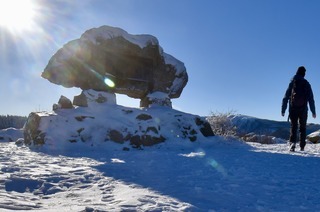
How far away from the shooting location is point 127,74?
563 inches

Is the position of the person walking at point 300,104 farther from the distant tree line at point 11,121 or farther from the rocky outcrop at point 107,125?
the distant tree line at point 11,121

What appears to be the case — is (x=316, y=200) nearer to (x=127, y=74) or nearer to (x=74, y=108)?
(x=74, y=108)

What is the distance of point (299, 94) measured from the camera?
27.8 ft

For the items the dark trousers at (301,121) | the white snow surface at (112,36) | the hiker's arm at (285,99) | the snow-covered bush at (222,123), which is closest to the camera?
the dark trousers at (301,121)

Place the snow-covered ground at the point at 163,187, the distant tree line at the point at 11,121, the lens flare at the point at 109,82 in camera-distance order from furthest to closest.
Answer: the distant tree line at the point at 11,121 < the lens flare at the point at 109,82 < the snow-covered ground at the point at 163,187

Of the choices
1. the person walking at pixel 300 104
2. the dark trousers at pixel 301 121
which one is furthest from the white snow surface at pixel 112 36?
the dark trousers at pixel 301 121

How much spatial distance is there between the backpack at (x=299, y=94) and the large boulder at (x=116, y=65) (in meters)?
6.00

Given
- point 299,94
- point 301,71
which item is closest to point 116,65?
point 301,71

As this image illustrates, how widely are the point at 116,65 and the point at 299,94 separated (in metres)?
8.30

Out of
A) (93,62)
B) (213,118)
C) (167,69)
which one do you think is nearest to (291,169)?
(93,62)

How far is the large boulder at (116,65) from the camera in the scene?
41.1 ft

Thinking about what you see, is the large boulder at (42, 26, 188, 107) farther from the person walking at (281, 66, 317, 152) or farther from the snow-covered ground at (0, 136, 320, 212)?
the snow-covered ground at (0, 136, 320, 212)

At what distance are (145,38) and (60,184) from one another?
10.7 meters

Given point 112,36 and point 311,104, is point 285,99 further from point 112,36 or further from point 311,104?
point 112,36
